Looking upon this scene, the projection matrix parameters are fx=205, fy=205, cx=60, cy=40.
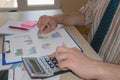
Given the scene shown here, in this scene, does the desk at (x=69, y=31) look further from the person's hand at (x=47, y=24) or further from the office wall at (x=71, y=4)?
the office wall at (x=71, y=4)

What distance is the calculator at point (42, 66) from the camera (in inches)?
24.9

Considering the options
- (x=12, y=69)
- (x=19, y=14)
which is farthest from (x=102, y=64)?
(x=19, y=14)

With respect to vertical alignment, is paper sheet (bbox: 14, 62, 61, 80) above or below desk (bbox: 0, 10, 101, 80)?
below

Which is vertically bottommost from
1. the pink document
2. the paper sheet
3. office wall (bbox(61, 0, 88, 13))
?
office wall (bbox(61, 0, 88, 13))

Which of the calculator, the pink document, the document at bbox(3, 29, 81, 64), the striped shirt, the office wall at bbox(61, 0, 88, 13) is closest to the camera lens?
the calculator

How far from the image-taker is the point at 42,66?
67 centimetres

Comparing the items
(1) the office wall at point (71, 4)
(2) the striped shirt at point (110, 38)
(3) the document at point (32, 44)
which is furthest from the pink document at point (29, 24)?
(1) the office wall at point (71, 4)

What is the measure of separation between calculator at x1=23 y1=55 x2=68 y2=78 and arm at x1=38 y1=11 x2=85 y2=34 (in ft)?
0.93

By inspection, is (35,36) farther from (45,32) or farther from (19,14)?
(19,14)

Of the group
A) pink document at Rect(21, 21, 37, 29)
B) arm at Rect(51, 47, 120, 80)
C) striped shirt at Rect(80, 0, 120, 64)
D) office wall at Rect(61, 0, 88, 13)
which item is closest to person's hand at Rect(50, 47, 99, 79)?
arm at Rect(51, 47, 120, 80)

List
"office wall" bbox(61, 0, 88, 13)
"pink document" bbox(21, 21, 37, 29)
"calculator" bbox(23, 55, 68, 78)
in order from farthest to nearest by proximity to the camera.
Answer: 1. "office wall" bbox(61, 0, 88, 13)
2. "pink document" bbox(21, 21, 37, 29)
3. "calculator" bbox(23, 55, 68, 78)

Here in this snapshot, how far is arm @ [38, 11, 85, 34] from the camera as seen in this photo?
1021 mm

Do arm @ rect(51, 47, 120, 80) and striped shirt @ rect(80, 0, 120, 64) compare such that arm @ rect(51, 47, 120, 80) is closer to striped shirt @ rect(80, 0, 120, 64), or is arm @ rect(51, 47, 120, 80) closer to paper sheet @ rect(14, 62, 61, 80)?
paper sheet @ rect(14, 62, 61, 80)

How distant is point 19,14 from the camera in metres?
1.32
